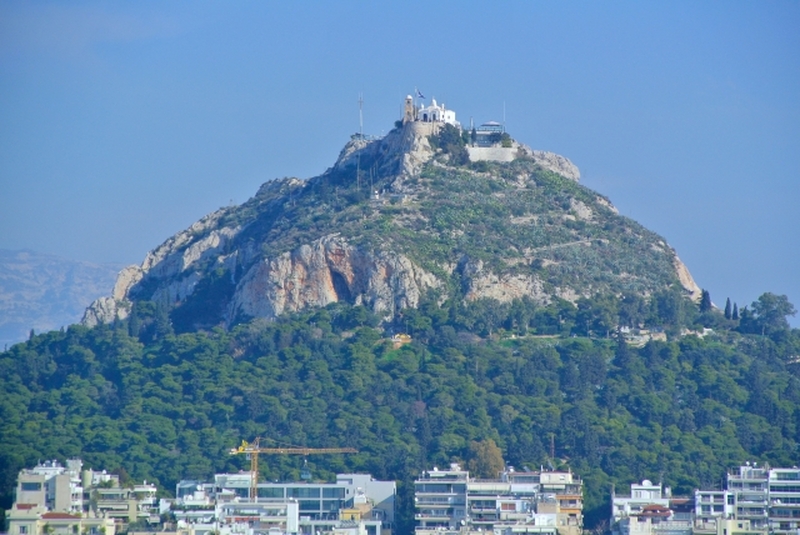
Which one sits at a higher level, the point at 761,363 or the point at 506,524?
the point at 761,363

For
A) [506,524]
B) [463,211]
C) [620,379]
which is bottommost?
[506,524]

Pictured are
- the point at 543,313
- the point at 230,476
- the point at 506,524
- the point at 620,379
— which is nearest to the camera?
the point at 506,524

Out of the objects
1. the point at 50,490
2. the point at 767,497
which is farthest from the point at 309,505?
the point at 767,497

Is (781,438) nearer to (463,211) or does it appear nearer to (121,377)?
(463,211)

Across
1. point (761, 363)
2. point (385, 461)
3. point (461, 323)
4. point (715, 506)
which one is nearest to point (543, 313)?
point (461, 323)

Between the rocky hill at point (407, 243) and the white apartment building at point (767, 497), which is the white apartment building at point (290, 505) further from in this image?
the rocky hill at point (407, 243)

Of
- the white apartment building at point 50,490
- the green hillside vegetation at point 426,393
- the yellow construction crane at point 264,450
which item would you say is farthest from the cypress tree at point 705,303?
the white apartment building at point 50,490
